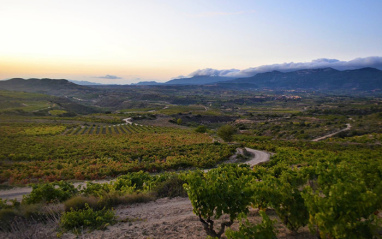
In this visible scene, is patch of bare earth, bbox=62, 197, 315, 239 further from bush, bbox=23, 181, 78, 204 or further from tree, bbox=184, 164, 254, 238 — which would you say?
bush, bbox=23, 181, 78, 204

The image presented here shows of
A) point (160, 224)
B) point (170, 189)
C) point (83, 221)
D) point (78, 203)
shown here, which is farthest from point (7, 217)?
point (170, 189)

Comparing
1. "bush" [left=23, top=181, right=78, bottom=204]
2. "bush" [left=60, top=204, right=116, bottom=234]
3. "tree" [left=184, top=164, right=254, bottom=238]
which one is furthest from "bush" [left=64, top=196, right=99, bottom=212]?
"tree" [left=184, top=164, right=254, bottom=238]

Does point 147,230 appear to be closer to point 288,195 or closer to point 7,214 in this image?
point 288,195

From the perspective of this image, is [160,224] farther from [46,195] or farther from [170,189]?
[46,195]

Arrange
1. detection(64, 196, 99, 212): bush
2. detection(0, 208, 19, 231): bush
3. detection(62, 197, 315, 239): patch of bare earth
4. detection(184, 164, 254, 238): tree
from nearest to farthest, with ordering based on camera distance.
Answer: detection(184, 164, 254, 238): tree
detection(62, 197, 315, 239): patch of bare earth
detection(0, 208, 19, 231): bush
detection(64, 196, 99, 212): bush

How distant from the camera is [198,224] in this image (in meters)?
9.17

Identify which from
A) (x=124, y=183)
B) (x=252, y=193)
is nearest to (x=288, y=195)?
(x=252, y=193)

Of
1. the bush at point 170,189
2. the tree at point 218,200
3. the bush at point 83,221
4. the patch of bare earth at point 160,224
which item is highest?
the tree at point 218,200

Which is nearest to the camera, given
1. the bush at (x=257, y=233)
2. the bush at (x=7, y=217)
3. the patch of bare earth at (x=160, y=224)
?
the bush at (x=257, y=233)

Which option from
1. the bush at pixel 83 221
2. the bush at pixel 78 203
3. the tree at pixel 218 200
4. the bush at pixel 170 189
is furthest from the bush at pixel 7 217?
the tree at pixel 218 200

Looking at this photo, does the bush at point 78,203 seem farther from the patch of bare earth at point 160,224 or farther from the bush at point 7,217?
the bush at point 7,217

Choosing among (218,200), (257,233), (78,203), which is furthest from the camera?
(78,203)

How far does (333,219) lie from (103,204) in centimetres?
1064

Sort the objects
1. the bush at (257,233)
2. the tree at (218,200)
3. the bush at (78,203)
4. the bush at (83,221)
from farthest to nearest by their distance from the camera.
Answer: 1. the bush at (78,203)
2. the bush at (83,221)
3. the tree at (218,200)
4. the bush at (257,233)
